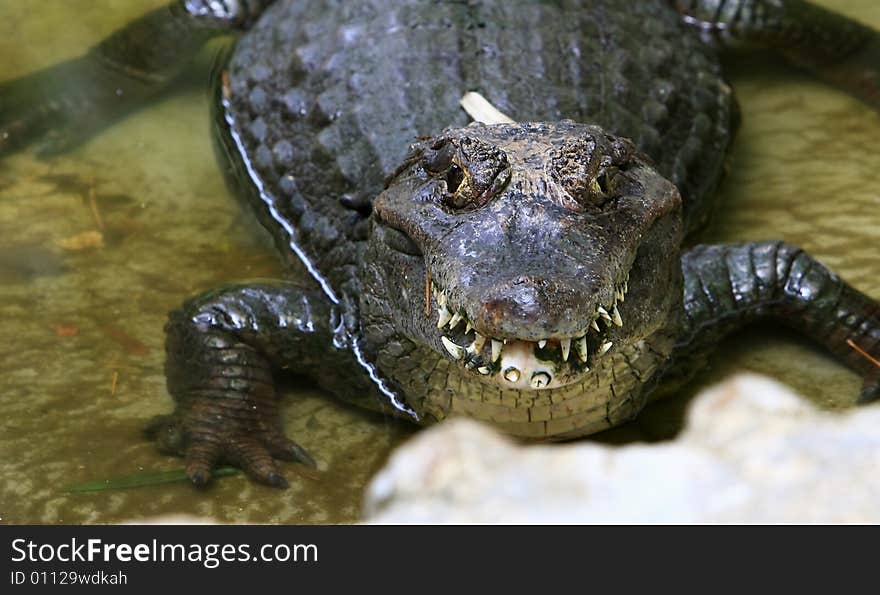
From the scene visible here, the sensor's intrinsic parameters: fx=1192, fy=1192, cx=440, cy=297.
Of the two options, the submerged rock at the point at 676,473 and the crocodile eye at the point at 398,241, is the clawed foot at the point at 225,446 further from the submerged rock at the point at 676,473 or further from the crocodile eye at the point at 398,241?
the crocodile eye at the point at 398,241

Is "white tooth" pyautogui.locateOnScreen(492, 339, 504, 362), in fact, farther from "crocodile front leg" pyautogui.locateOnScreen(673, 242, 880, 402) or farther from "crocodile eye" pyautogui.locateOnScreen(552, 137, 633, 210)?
"crocodile front leg" pyautogui.locateOnScreen(673, 242, 880, 402)

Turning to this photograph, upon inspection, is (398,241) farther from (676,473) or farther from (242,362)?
(676,473)

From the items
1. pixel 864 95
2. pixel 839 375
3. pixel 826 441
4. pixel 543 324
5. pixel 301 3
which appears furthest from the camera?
pixel 864 95

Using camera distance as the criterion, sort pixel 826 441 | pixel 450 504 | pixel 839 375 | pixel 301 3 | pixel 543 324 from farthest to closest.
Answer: pixel 301 3
pixel 839 375
pixel 826 441
pixel 450 504
pixel 543 324

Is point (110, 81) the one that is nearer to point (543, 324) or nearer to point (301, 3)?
point (301, 3)

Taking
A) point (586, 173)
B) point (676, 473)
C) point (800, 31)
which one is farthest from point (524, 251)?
point (800, 31)

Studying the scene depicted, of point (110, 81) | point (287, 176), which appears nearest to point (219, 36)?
point (110, 81)

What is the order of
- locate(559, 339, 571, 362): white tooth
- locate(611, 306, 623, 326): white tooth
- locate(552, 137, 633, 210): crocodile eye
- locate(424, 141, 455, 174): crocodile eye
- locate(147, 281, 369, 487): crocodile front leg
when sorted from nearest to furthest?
locate(559, 339, 571, 362): white tooth
locate(611, 306, 623, 326): white tooth
locate(552, 137, 633, 210): crocodile eye
locate(424, 141, 455, 174): crocodile eye
locate(147, 281, 369, 487): crocodile front leg

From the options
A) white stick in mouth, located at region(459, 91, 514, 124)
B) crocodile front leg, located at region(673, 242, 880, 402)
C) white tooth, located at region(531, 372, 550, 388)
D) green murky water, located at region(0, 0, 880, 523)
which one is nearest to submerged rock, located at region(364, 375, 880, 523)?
green murky water, located at region(0, 0, 880, 523)
